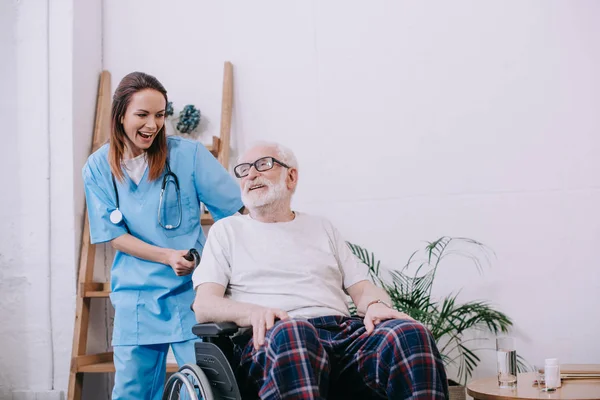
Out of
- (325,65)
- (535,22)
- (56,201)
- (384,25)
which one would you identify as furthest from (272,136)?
(535,22)

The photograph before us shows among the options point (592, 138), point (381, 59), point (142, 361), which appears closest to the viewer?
point (142, 361)

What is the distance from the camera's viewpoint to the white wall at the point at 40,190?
134 inches

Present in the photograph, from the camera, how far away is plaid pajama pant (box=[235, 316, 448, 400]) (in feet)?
5.43

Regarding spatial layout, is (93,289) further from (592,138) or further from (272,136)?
(592,138)

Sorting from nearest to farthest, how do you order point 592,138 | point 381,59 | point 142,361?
point 142,361 → point 592,138 → point 381,59

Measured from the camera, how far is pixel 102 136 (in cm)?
360

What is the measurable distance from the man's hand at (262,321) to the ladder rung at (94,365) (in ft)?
4.96

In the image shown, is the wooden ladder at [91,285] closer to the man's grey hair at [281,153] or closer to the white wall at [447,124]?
the white wall at [447,124]

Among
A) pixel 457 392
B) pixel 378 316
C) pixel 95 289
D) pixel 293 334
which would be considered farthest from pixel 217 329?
pixel 95 289

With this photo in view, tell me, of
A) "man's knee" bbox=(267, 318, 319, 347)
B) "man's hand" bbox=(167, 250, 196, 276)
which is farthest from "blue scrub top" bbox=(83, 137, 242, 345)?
"man's knee" bbox=(267, 318, 319, 347)

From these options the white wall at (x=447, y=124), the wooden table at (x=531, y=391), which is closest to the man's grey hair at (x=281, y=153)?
the wooden table at (x=531, y=391)

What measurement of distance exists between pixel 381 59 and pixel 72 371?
6.41 feet

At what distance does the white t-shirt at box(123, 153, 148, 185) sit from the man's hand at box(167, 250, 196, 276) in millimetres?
327

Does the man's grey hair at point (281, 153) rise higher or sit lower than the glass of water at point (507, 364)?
higher
